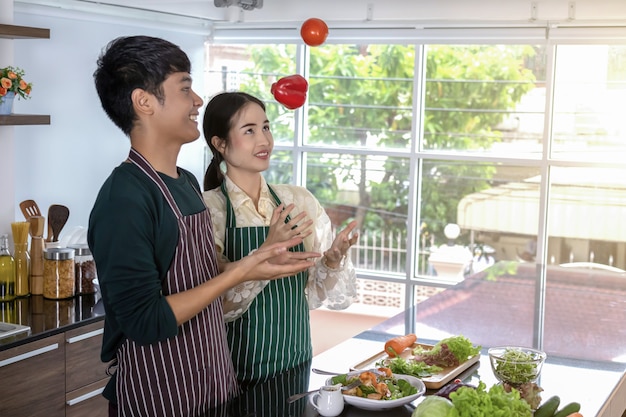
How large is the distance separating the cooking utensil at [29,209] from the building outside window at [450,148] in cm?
226

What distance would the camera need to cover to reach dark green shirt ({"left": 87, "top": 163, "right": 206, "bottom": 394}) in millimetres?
1831

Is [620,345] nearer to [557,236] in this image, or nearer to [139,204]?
[139,204]

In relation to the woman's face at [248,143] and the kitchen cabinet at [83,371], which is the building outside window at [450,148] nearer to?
the kitchen cabinet at [83,371]

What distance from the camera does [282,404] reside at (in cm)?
207

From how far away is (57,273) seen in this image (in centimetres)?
369

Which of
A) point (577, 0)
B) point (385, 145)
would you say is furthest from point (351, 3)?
point (577, 0)

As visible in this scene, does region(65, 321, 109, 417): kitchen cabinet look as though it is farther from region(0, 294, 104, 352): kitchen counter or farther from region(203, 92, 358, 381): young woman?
region(203, 92, 358, 381): young woman

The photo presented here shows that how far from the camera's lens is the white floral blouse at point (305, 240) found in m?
2.42

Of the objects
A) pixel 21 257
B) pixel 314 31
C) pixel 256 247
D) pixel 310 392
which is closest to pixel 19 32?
pixel 21 257

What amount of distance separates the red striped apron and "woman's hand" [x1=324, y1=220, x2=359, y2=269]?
0.51 meters

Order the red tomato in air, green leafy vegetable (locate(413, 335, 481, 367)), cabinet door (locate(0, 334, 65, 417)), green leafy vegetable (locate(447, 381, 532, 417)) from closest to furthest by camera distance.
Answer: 1. green leafy vegetable (locate(447, 381, 532, 417))
2. green leafy vegetable (locate(413, 335, 481, 367))
3. the red tomato in air
4. cabinet door (locate(0, 334, 65, 417))

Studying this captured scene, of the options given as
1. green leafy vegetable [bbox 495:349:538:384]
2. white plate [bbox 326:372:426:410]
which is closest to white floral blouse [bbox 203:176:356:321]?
white plate [bbox 326:372:426:410]

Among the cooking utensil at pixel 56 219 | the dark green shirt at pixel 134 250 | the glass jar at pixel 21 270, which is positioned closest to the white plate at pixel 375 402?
the dark green shirt at pixel 134 250

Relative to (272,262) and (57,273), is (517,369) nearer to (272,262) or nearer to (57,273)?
(272,262)
